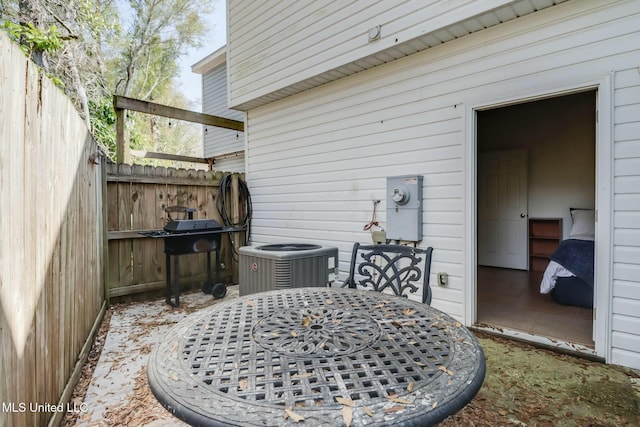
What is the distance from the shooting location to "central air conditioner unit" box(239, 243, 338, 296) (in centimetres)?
328

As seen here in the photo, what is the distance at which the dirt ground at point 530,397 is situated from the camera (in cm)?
188

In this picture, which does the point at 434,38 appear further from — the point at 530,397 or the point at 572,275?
the point at 530,397

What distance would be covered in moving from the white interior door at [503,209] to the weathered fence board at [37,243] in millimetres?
6293

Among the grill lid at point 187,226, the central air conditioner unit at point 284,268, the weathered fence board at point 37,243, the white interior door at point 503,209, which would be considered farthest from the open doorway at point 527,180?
the weathered fence board at point 37,243

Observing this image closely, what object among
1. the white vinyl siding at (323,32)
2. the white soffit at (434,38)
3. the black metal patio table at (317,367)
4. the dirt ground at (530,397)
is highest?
the white vinyl siding at (323,32)

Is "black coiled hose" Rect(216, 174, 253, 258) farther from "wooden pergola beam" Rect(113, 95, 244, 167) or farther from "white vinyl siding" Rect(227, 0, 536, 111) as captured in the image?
"white vinyl siding" Rect(227, 0, 536, 111)

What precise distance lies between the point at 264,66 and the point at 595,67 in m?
4.06

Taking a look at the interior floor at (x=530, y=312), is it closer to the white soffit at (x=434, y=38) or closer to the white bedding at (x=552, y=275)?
the white bedding at (x=552, y=275)

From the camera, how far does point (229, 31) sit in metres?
5.68

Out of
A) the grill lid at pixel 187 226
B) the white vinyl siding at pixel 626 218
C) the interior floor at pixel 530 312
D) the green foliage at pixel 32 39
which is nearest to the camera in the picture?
the white vinyl siding at pixel 626 218

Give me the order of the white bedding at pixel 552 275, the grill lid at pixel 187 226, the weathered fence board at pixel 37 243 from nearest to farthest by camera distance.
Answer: the weathered fence board at pixel 37 243 → the white bedding at pixel 552 275 → the grill lid at pixel 187 226

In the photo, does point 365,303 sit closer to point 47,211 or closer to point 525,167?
point 47,211

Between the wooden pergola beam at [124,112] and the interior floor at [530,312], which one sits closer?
the interior floor at [530,312]

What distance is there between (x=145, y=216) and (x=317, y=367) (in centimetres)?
418
